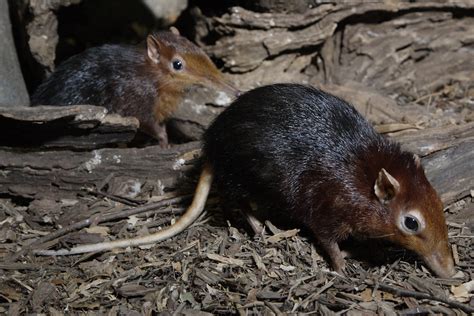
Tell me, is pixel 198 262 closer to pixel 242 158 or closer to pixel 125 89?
pixel 242 158

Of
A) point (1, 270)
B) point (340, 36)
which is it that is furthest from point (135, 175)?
point (340, 36)

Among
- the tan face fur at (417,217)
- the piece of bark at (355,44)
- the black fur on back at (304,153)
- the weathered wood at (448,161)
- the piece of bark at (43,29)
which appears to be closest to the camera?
the tan face fur at (417,217)

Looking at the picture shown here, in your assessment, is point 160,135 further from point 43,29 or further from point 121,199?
point 43,29

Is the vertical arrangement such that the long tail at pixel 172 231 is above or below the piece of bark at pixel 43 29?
below

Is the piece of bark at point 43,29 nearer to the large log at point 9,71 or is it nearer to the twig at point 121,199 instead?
the large log at point 9,71

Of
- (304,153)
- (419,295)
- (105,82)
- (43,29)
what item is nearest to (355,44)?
(304,153)

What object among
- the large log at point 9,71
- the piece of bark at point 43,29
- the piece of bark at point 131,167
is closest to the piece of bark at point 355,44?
the piece of bark at point 131,167

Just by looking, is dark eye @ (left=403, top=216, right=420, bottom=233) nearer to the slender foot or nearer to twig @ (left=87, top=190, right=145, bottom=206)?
the slender foot
